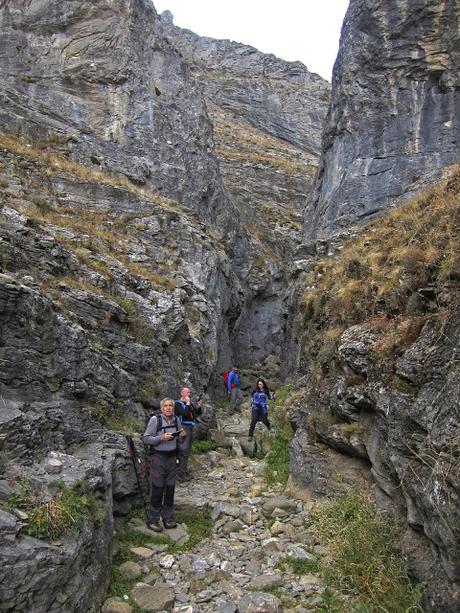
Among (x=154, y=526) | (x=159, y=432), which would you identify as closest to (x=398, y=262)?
(x=159, y=432)

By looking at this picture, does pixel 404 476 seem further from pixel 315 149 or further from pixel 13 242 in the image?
pixel 315 149

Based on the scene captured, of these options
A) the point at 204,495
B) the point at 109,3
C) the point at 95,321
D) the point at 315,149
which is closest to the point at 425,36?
the point at 109,3

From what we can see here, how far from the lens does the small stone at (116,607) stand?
21.0ft

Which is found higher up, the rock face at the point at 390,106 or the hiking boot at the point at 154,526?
the rock face at the point at 390,106

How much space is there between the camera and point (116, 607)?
6465 mm

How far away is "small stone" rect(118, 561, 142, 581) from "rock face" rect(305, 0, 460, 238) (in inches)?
902

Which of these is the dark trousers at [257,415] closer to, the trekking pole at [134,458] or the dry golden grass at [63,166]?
the trekking pole at [134,458]

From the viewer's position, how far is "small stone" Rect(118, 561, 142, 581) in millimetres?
7363

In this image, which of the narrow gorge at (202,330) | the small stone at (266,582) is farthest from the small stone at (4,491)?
the small stone at (266,582)

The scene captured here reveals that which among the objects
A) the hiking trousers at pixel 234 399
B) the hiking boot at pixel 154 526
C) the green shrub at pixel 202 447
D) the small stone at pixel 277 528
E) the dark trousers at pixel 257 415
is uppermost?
the small stone at pixel 277 528

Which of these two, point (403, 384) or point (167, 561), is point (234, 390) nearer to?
point (167, 561)

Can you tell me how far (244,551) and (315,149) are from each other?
7310cm

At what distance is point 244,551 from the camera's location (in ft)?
26.6

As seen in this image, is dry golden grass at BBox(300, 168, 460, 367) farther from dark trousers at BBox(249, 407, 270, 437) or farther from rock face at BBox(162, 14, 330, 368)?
rock face at BBox(162, 14, 330, 368)
